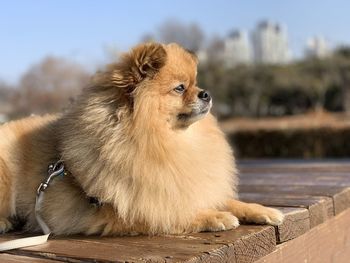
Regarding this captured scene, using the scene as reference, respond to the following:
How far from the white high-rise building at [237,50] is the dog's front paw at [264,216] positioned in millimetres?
32403

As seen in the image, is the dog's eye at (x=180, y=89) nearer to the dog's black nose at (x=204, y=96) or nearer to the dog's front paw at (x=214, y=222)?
the dog's black nose at (x=204, y=96)

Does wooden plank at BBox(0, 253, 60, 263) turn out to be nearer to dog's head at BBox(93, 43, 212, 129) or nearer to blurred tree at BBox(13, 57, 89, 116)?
dog's head at BBox(93, 43, 212, 129)

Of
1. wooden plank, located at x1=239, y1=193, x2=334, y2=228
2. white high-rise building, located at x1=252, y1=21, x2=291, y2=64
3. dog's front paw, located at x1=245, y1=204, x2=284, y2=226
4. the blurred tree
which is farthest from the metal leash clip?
white high-rise building, located at x1=252, y1=21, x2=291, y2=64

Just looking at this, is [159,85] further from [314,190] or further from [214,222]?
[314,190]

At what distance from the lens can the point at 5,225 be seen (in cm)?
242

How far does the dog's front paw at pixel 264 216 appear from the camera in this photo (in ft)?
7.13

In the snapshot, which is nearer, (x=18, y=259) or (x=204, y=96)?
(x=18, y=259)

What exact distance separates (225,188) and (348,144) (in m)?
13.0

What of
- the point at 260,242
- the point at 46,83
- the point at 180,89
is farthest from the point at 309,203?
the point at 46,83

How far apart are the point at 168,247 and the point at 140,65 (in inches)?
32.9

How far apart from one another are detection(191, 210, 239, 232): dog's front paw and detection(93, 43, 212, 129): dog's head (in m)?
0.46

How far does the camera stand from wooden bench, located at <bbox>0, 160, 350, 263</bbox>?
1.78 m

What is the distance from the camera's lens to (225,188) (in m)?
2.48

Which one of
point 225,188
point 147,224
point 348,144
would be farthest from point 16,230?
point 348,144
